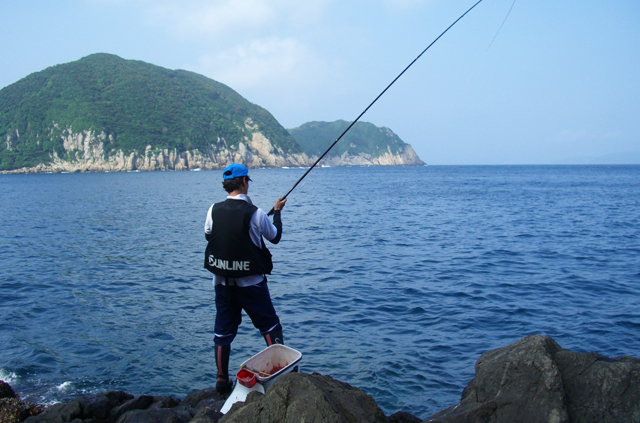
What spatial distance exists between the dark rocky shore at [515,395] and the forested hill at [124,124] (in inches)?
4972

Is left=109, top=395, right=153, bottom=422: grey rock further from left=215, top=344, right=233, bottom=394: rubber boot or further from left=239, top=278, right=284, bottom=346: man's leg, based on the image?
left=239, top=278, right=284, bottom=346: man's leg

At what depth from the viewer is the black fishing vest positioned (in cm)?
417

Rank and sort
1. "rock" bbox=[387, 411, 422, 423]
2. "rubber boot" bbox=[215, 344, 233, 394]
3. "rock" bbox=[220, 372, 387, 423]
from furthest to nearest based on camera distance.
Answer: "rubber boot" bbox=[215, 344, 233, 394], "rock" bbox=[387, 411, 422, 423], "rock" bbox=[220, 372, 387, 423]

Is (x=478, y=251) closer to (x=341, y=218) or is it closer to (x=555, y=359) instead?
(x=341, y=218)

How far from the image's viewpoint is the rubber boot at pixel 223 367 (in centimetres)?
456

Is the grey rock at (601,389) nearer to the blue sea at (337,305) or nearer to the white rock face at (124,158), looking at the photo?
the blue sea at (337,305)

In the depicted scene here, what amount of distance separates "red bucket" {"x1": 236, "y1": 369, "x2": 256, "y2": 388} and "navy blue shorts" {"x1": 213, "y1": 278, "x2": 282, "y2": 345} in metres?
0.68

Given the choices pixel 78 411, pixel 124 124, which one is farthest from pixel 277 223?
pixel 124 124

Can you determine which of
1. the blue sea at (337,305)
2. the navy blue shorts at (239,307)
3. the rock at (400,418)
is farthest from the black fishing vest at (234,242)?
the blue sea at (337,305)

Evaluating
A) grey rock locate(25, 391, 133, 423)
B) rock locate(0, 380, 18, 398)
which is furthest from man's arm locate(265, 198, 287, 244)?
rock locate(0, 380, 18, 398)

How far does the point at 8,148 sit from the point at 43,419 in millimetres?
132858

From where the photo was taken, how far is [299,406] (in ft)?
9.00

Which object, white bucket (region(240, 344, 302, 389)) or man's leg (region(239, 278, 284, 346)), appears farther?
man's leg (region(239, 278, 284, 346))

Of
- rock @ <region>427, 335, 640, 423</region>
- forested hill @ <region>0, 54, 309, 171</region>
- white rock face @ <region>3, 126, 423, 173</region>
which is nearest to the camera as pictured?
rock @ <region>427, 335, 640, 423</region>
